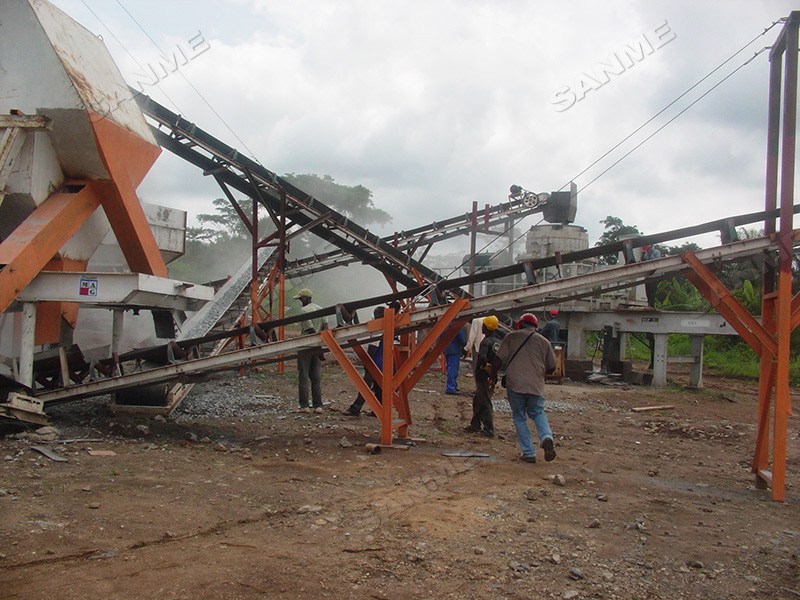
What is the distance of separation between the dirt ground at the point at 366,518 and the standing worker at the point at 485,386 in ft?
1.07

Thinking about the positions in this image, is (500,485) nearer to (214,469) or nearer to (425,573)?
(425,573)

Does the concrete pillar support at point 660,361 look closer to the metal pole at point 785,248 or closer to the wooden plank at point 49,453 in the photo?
the metal pole at point 785,248

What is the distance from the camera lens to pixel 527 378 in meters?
6.90

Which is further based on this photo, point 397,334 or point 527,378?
point 397,334

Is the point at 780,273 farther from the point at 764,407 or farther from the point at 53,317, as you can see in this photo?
the point at 53,317

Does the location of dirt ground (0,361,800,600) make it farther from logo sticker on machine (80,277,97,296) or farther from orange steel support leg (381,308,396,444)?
logo sticker on machine (80,277,97,296)

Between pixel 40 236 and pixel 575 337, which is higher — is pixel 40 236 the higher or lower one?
the higher one

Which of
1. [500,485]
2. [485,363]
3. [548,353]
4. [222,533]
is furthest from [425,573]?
[485,363]

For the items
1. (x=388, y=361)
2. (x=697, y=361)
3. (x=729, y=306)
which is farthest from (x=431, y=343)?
(x=697, y=361)

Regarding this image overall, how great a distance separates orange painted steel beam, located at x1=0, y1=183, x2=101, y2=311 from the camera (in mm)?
6477

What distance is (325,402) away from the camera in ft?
35.8

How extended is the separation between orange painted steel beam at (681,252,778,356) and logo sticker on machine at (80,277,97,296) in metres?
6.26

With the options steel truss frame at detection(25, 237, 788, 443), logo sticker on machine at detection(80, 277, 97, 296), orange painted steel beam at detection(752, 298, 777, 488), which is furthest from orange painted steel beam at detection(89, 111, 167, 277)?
orange painted steel beam at detection(752, 298, 777, 488)

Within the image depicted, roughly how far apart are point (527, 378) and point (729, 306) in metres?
2.11
